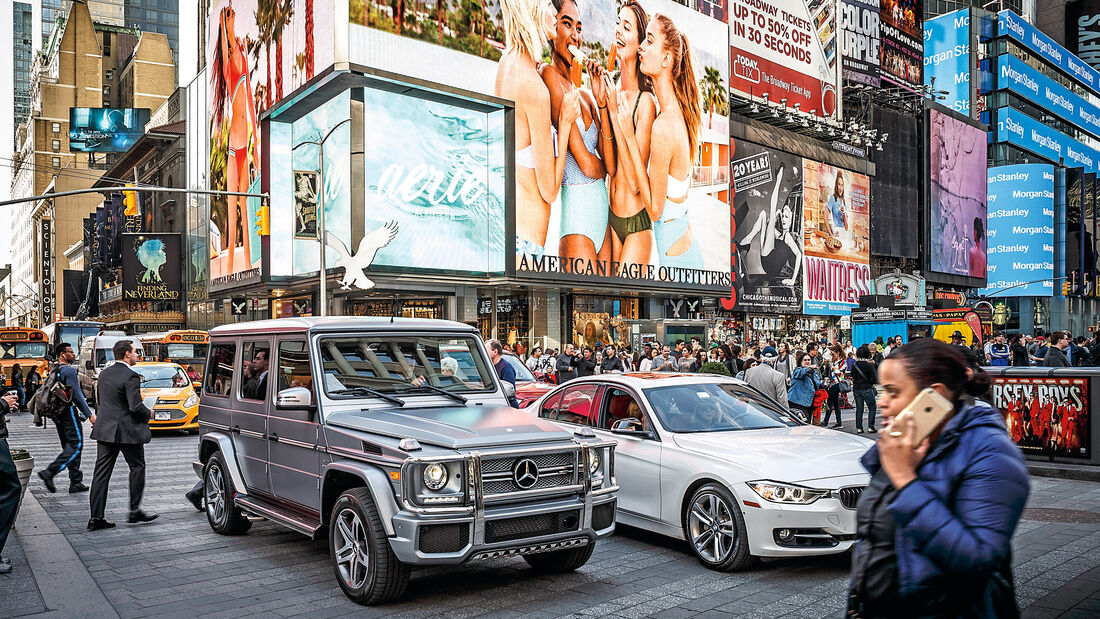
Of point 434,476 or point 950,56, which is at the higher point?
point 950,56

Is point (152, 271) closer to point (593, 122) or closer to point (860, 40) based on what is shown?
point (593, 122)

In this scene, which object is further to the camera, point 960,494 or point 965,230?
point 965,230

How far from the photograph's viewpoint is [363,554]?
20.5ft

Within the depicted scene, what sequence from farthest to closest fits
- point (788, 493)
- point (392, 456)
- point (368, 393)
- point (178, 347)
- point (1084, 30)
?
point (1084, 30) → point (178, 347) → point (368, 393) → point (788, 493) → point (392, 456)

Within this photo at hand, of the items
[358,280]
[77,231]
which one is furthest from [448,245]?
[77,231]

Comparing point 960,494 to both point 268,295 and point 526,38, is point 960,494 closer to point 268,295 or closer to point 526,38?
point 526,38

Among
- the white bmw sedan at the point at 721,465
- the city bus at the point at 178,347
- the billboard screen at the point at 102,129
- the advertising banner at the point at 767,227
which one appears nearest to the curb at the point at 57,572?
the white bmw sedan at the point at 721,465

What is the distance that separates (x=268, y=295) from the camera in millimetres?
43094

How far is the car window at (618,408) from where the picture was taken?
8672 millimetres

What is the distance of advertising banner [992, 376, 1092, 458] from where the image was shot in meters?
12.3

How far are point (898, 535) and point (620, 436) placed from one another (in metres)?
6.01

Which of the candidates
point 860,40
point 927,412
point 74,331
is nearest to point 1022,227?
point 860,40

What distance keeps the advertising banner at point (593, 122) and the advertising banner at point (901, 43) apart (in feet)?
67.2

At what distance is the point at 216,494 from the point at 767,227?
146 ft
